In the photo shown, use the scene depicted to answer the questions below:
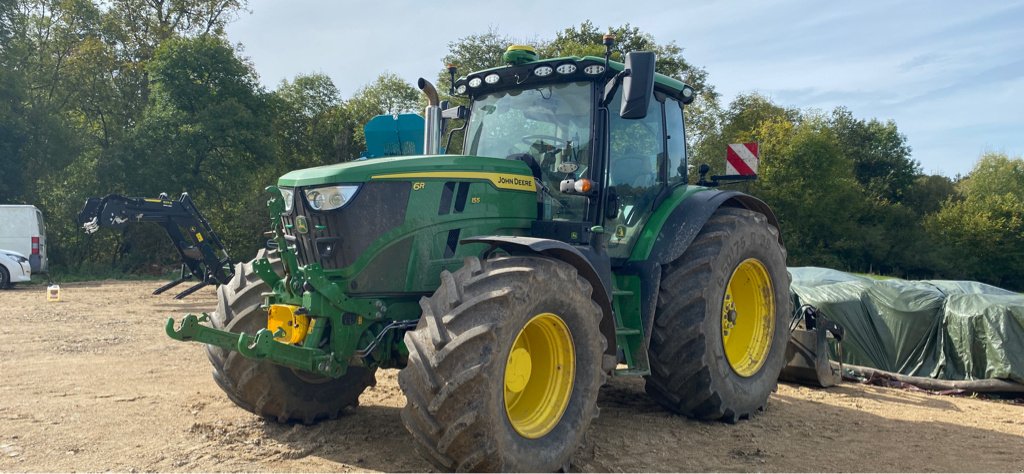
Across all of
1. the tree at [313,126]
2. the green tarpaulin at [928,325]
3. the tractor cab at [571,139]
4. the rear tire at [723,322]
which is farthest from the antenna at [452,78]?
the tree at [313,126]

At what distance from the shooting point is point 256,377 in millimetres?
4770

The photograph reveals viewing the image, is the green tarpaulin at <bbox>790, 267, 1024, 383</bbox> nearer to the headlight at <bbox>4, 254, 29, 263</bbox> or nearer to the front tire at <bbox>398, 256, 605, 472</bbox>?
the front tire at <bbox>398, 256, 605, 472</bbox>

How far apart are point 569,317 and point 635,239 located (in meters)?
1.43

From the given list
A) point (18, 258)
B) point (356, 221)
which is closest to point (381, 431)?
point (356, 221)

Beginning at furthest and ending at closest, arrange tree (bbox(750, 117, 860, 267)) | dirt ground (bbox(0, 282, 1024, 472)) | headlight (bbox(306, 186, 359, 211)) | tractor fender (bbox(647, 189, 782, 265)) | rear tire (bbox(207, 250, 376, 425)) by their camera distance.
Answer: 1. tree (bbox(750, 117, 860, 267))
2. tractor fender (bbox(647, 189, 782, 265))
3. rear tire (bbox(207, 250, 376, 425))
4. dirt ground (bbox(0, 282, 1024, 472))
5. headlight (bbox(306, 186, 359, 211))

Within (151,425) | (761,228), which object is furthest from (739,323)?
(151,425)

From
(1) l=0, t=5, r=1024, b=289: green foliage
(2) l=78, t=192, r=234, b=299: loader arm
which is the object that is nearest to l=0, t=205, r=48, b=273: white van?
(1) l=0, t=5, r=1024, b=289: green foliage

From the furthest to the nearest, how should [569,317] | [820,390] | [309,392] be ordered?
[820,390]
[309,392]
[569,317]

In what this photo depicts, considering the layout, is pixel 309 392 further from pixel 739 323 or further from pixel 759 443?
pixel 739 323

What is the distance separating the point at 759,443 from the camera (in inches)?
200

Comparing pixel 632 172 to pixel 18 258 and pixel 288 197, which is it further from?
pixel 18 258

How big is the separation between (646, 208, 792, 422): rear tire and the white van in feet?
62.5

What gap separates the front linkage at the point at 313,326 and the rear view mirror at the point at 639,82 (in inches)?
74.2

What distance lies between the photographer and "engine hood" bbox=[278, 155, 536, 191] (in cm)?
425
